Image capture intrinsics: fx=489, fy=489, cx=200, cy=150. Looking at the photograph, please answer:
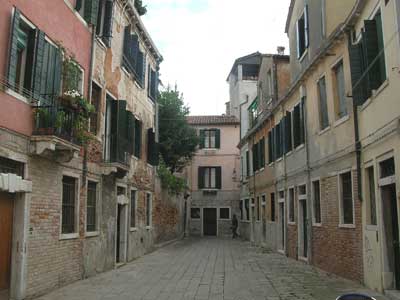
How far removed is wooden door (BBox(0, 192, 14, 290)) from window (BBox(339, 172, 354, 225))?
24.5 ft

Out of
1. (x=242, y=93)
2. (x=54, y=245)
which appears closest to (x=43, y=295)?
(x=54, y=245)

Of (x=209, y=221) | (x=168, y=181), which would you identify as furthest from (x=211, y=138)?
(x=168, y=181)

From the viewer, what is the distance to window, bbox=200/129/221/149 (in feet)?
121

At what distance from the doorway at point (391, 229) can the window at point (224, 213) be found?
86.7ft

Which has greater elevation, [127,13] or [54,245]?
[127,13]

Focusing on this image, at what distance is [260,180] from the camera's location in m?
24.5

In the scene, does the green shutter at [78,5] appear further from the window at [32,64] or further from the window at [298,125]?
the window at [298,125]

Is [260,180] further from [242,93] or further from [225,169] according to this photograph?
[242,93]

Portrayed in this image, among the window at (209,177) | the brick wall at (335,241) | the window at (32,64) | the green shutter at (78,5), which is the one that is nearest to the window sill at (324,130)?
the brick wall at (335,241)

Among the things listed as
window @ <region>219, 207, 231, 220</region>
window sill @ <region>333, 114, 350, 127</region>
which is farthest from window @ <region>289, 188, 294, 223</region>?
window @ <region>219, 207, 231, 220</region>

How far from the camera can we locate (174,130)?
28.7 meters

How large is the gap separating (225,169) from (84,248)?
83.8 ft

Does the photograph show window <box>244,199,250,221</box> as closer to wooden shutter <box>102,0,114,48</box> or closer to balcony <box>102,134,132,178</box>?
balcony <box>102,134,132,178</box>

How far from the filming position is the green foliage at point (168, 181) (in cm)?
2288
